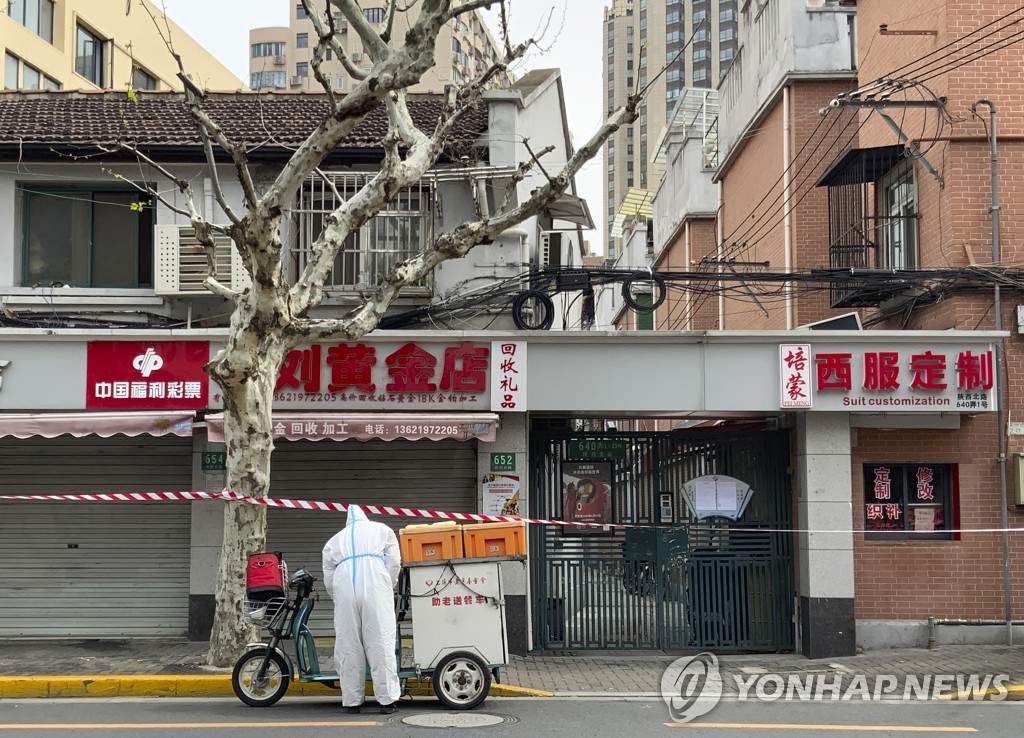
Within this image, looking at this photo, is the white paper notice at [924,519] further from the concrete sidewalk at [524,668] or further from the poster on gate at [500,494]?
the poster on gate at [500,494]

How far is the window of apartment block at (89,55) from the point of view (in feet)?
101

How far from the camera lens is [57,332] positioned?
12.6m

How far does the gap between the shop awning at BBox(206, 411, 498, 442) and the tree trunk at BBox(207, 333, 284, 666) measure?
1.65m

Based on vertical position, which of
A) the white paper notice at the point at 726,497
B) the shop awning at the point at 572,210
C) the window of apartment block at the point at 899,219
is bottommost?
the white paper notice at the point at 726,497

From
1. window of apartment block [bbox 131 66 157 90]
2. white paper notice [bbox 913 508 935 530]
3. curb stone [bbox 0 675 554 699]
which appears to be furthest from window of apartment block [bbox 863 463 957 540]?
window of apartment block [bbox 131 66 157 90]

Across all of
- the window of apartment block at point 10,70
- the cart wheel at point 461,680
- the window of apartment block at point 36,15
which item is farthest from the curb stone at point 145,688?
the window of apartment block at point 36,15

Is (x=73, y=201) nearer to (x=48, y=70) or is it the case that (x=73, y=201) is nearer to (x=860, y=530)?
(x=860, y=530)

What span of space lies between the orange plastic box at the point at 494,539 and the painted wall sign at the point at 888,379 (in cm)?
438

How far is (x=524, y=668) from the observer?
1163cm

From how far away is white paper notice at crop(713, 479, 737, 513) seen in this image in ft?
43.8

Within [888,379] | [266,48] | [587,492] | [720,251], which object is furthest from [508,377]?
[266,48]

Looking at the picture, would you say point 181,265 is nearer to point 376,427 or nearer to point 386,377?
point 386,377

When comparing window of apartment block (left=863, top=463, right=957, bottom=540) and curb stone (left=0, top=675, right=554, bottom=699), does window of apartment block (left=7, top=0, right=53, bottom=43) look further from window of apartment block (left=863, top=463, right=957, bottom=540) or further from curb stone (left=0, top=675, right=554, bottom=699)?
window of apartment block (left=863, top=463, right=957, bottom=540)

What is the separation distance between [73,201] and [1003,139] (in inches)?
469
